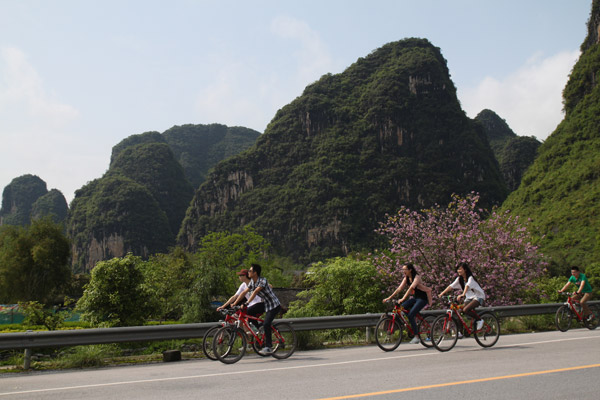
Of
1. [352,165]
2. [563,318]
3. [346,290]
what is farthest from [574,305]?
[352,165]

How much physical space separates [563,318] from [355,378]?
11.3m

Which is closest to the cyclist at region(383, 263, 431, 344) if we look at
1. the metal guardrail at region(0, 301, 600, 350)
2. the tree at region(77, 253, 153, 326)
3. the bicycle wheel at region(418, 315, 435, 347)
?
the bicycle wheel at region(418, 315, 435, 347)

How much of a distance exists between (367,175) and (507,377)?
166 metres

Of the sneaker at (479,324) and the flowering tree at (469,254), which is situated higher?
the flowering tree at (469,254)

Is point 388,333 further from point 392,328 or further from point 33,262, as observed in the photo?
point 33,262

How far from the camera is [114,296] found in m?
23.9

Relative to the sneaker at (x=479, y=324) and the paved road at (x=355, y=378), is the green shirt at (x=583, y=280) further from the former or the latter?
the sneaker at (x=479, y=324)

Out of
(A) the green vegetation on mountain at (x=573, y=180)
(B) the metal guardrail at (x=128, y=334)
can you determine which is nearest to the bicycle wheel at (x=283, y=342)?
(B) the metal guardrail at (x=128, y=334)

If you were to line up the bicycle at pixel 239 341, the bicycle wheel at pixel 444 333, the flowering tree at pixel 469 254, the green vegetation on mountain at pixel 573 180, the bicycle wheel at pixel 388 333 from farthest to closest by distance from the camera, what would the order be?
the green vegetation on mountain at pixel 573 180 → the flowering tree at pixel 469 254 → the bicycle wheel at pixel 388 333 → the bicycle wheel at pixel 444 333 → the bicycle at pixel 239 341

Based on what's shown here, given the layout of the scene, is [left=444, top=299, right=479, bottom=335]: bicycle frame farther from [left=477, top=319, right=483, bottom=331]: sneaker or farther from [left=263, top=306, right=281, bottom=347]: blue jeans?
[left=263, top=306, right=281, bottom=347]: blue jeans

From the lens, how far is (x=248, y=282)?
1049 cm

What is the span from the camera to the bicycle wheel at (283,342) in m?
10.3

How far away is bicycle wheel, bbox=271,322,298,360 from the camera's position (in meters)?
10.3

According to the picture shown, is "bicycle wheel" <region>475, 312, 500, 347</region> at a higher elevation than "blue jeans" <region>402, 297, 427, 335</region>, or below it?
below
